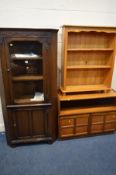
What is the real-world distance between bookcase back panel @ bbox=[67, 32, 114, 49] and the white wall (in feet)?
0.74

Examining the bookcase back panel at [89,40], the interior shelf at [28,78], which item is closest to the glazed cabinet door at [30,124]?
the interior shelf at [28,78]

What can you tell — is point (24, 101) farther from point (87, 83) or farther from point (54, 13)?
point (54, 13)

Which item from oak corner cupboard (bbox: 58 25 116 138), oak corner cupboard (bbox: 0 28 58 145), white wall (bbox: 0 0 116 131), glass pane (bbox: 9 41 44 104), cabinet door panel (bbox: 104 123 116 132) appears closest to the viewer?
oak corner cupboard (bbox: 0 28 58 145)

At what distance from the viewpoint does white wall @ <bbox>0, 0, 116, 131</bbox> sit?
2230 millimetres

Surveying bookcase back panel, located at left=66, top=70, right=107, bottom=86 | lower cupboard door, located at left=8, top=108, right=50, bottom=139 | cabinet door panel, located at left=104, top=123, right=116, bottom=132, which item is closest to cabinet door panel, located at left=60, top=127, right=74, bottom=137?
lower cupboard door, located at left=8, top=108, right=50, bottom=139

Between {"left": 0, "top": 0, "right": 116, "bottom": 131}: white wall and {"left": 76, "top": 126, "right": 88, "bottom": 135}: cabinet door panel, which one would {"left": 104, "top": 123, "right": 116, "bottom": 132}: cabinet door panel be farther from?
{"left": 0, "top": 0, "right": 116, "bottom": 131}: white wall

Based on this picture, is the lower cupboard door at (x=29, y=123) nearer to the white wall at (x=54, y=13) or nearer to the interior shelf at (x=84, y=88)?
the interior shelf at (x=84, y=88)

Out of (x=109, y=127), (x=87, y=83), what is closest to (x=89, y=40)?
(x=87, y=83)

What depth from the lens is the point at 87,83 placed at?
8.68 ft

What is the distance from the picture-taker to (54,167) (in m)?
1.96

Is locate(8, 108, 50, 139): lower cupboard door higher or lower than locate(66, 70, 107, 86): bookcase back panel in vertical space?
lower

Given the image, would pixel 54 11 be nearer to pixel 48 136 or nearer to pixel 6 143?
pixel 48 136

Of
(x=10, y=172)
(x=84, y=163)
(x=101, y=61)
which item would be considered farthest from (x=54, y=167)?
(x=101, y=61)

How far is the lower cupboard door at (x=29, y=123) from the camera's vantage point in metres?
2.19
